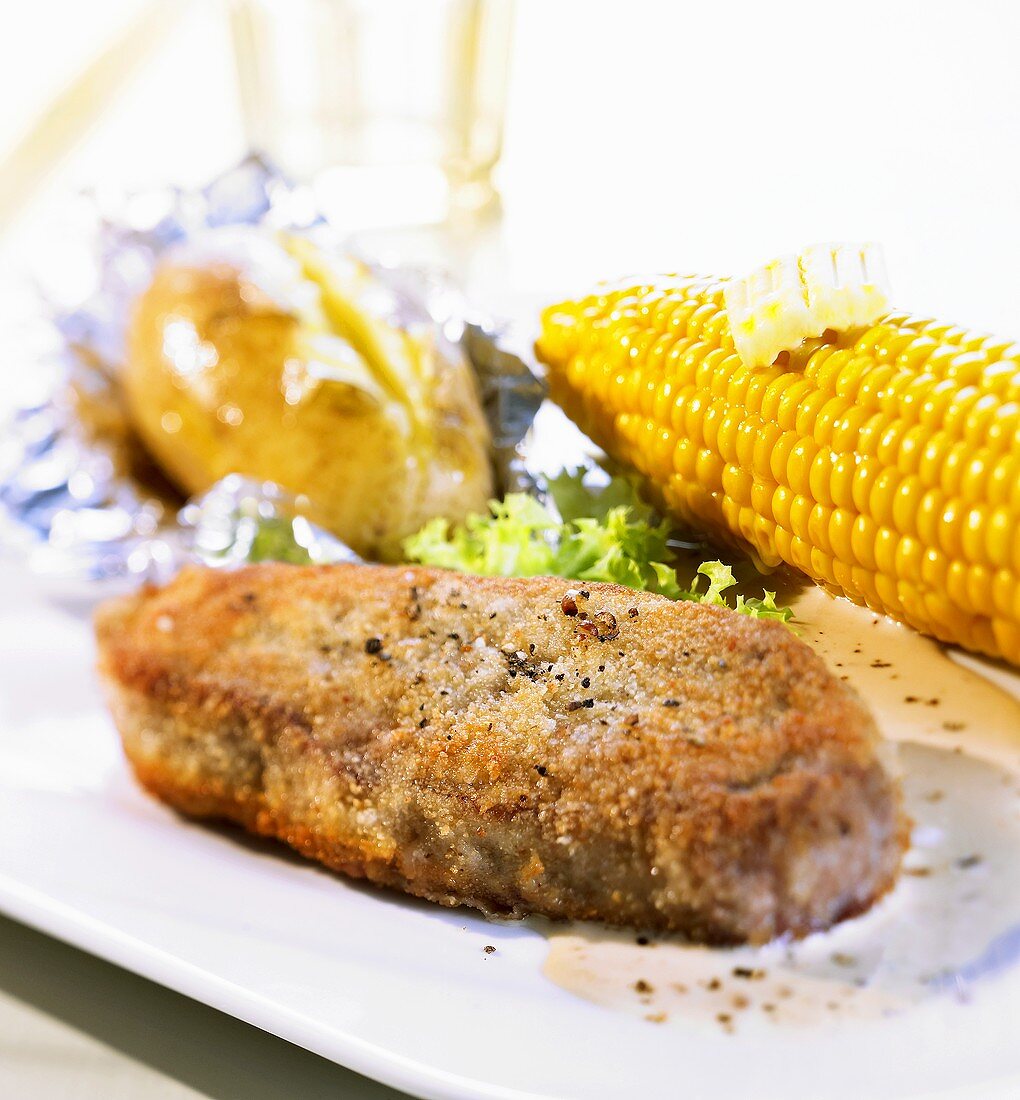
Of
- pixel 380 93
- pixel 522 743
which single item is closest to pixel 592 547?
pixel 522 743

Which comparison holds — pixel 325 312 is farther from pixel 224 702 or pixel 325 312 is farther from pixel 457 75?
pixel 457 75

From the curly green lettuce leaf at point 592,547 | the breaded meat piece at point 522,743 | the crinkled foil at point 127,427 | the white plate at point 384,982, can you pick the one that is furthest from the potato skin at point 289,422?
the white plate at point 384,982

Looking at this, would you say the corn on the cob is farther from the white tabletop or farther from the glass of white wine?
the glass of white wine

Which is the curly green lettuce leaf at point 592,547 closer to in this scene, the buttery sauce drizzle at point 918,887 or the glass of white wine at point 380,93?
the buttery sauce drizzle at point 918,887

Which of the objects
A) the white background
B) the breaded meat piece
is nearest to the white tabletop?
the white background

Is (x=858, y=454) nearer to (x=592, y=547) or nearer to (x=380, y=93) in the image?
(x=592, y=547)

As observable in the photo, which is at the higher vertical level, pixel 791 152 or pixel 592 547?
pixel 791 152
